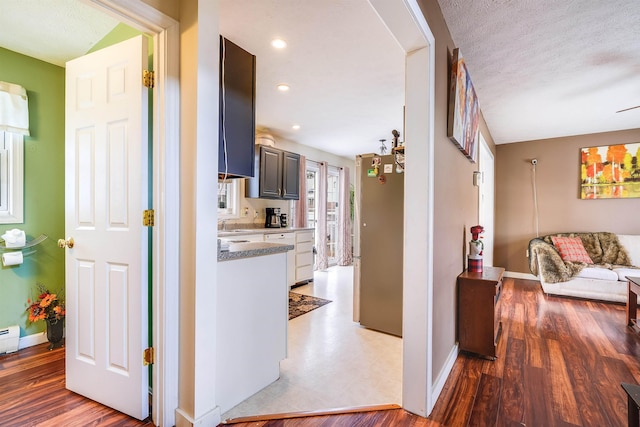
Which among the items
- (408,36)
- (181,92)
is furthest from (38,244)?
(408,36)

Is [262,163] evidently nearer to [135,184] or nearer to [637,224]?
[135,184]

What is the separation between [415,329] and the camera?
169cm

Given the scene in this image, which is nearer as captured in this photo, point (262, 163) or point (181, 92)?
point (181, 92)

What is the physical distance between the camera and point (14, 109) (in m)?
2.26

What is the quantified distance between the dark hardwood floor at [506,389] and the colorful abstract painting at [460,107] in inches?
67.4

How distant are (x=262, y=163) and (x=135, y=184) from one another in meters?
2.80

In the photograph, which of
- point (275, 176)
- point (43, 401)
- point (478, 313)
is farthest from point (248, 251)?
point (275, 176)

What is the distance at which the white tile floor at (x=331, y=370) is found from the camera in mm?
1784

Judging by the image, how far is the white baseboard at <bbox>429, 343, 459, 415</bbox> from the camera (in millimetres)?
1765

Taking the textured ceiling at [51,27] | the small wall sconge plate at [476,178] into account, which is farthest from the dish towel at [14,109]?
the small wall sconge plate at [476,178]

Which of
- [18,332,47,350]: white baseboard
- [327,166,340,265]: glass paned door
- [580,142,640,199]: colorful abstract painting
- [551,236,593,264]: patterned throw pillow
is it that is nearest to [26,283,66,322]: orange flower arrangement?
[18,332,47,350]: white baseboard

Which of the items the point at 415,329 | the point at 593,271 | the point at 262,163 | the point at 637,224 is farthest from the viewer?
the point at 637,224

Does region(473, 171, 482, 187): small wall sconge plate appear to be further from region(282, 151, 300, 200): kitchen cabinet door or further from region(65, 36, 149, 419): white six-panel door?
region(65, 36, 149, 419): white six-panel door

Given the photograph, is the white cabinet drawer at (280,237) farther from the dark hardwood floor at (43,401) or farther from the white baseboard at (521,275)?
the white baseboard at (521,275)
